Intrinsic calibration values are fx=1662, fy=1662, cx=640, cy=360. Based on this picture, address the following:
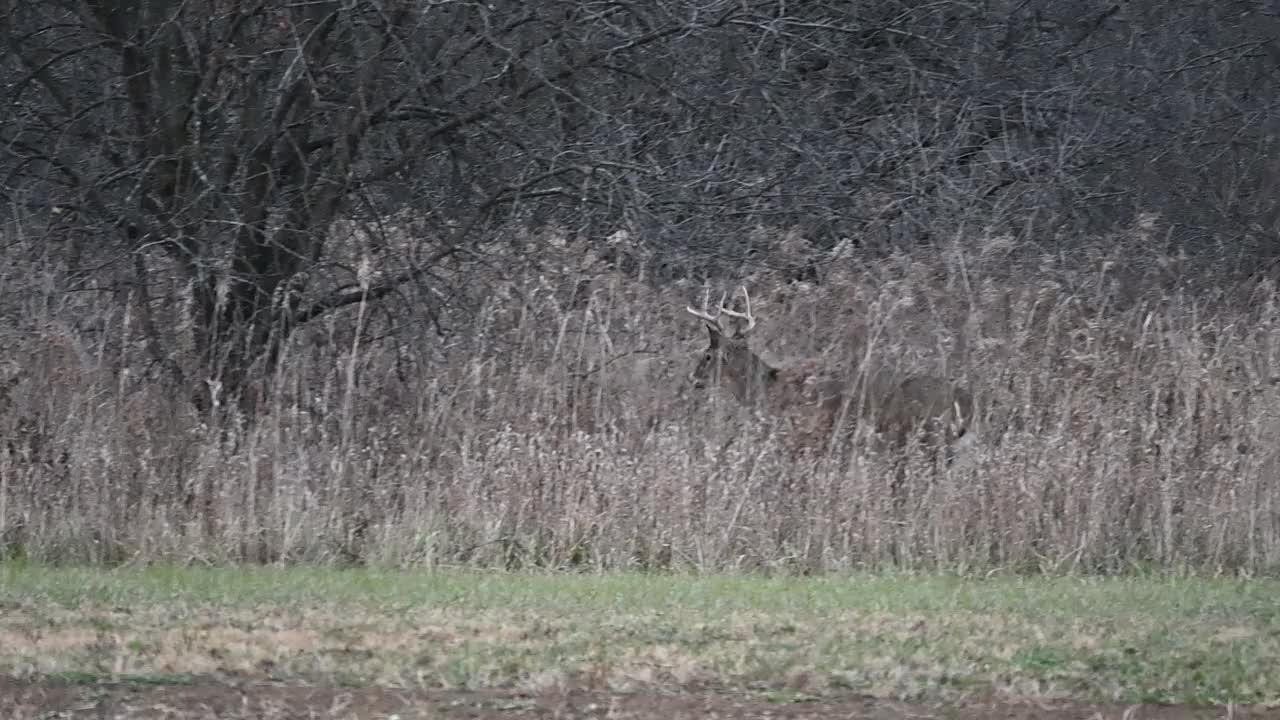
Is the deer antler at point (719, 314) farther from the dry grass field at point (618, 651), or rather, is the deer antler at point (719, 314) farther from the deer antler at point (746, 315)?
the dry grass field at point (618, 651)

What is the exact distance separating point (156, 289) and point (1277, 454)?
748cm

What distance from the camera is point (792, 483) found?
1019cm

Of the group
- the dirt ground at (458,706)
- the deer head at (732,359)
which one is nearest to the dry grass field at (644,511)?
the dirt ground at (458,706)

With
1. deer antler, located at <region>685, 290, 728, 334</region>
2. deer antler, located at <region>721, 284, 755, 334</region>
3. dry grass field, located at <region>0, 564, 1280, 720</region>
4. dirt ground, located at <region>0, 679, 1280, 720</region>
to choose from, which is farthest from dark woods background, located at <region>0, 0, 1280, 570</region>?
dirt ground, located at <region>0, 679, 1280, 720</region>

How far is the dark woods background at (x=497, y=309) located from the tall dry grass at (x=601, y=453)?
0.08ft

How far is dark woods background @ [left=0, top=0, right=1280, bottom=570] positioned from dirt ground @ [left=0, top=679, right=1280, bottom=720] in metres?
4.17

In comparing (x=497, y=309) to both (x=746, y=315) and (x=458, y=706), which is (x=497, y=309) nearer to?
(x=746, y=315)

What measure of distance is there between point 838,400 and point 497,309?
246 cm

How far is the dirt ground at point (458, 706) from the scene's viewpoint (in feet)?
17.2

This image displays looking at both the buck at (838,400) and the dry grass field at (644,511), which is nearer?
the dry grass field at (644,511)

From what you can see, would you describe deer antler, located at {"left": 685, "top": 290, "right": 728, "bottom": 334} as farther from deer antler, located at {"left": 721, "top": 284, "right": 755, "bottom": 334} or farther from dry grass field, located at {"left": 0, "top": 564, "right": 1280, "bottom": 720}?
dry grass field, located at {"left": 0, "top": 564, "right": 1280, "bottom": 720}

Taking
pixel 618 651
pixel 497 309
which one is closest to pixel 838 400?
pixel 497 309

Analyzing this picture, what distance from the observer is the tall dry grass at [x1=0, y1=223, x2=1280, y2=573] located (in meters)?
9.84

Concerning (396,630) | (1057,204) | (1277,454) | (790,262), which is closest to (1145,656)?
(396,630)
